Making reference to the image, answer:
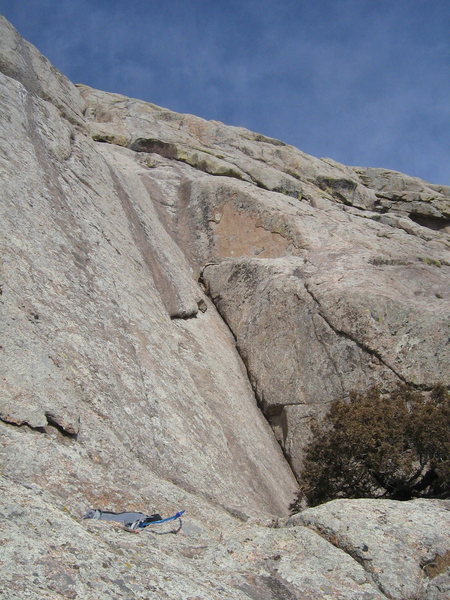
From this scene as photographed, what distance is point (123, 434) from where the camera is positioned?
11406 mm

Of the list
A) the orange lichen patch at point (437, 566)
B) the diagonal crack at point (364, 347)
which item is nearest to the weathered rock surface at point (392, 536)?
the orange lichen patch at point (437, 566)

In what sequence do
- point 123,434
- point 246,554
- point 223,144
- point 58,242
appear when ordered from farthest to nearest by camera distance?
point 223,144
point 58,242
point 123,434
point 246,554

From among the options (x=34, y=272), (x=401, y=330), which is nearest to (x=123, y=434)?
(x=34, y=272)

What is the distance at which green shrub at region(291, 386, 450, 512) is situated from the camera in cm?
1411

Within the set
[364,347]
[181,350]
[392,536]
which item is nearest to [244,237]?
[364,347]

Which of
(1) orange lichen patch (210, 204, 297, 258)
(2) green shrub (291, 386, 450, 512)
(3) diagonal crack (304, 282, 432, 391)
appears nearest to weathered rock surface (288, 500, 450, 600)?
(2) green shrub (291, 386, 450, 512)

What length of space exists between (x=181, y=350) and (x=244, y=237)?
11338 mm

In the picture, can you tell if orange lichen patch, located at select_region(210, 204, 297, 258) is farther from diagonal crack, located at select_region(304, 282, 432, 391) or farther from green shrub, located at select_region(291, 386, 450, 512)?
green shrub, located at select_region(291, 386, 450, 512)

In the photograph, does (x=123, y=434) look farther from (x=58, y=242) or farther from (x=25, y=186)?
(x=25, y=186)

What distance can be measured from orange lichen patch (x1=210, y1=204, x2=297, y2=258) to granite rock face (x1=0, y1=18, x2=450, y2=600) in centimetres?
11

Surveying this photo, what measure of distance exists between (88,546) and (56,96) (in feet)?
78.1

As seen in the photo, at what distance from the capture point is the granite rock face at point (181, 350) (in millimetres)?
7754

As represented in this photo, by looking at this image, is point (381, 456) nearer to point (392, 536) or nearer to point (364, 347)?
point (392, 536)

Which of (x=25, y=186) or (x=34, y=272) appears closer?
(x=34, y=272)
